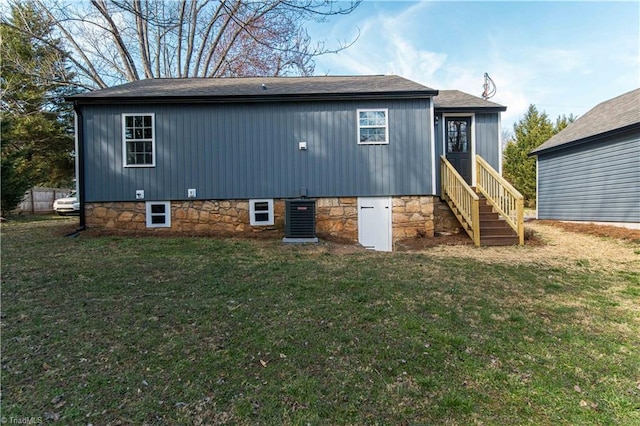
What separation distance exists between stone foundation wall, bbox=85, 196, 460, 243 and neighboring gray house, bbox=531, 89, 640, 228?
19.4ft

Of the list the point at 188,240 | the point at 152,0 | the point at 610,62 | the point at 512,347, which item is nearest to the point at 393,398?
the point at 512,347

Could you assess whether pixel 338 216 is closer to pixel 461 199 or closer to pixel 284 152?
pixel 284 152

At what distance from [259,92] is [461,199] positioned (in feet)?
18.5

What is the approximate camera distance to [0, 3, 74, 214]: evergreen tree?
12.9m

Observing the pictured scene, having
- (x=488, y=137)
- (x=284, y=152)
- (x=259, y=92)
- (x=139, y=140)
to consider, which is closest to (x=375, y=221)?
(x=284, y=152)

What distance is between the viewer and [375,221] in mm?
8234

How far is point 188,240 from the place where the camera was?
7.14m

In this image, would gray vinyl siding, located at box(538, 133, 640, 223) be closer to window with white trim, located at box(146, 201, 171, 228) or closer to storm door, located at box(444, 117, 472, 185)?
storm door, located at box(444, 117, 472, 185)

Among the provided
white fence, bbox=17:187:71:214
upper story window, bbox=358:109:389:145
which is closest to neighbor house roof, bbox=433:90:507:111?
upper story window, bbox=358:109:389:145

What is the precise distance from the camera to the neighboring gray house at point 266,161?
803cm

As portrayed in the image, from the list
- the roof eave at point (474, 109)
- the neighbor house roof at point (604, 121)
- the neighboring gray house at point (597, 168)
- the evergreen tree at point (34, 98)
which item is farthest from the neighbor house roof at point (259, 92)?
the evergreen tree at point (34, 98)

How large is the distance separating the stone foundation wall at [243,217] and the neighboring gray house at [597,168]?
5908 mm

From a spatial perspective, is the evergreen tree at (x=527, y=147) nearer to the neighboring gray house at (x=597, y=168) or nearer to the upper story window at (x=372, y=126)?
the neighboring gray house at (x=597, y=168)

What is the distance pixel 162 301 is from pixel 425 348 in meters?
2.83
